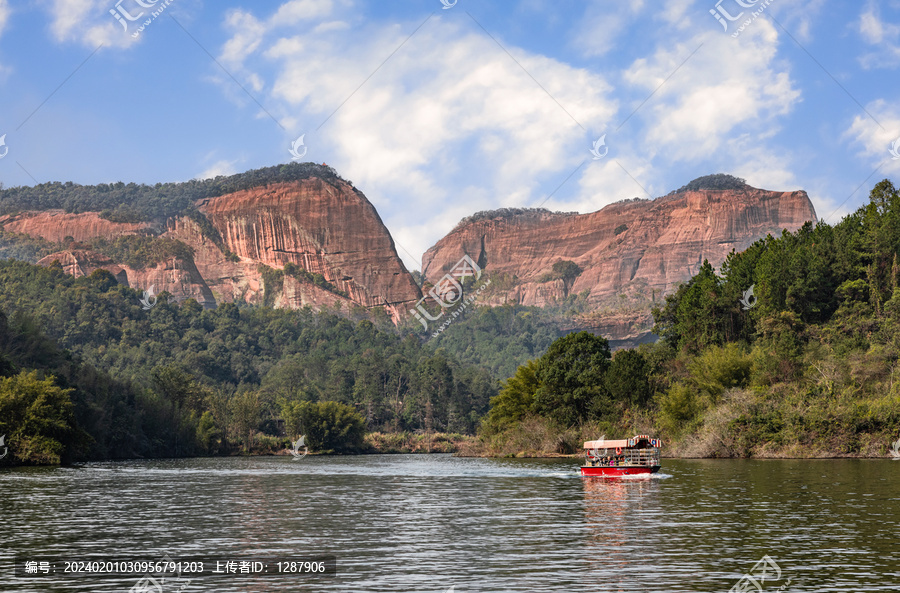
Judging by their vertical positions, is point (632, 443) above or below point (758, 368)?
below

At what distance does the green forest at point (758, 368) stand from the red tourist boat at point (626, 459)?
2123cm

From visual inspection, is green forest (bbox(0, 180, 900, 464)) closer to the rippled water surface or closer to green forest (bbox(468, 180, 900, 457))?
green forest (bbox(468, 180, 900, 457))

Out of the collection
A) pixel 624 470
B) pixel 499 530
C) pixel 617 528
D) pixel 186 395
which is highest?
pixel 186 395

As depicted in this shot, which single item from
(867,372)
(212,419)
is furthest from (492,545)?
(212,419)

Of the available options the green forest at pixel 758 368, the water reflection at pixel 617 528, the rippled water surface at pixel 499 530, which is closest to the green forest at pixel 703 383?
the green forest at pixel 758 368

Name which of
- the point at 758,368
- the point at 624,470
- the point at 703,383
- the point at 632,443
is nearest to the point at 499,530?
the point at 624,470

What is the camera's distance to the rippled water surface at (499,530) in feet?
68.6

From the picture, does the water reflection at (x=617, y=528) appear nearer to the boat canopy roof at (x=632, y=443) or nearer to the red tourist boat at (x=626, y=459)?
the red tourist boat at (x=626, y=459)

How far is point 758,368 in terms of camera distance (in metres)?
83.2

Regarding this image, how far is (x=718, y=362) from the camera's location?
84500mm

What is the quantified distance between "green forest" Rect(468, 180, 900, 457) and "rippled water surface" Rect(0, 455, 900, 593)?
19776 millimetres

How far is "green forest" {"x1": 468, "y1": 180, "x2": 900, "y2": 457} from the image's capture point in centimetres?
7312

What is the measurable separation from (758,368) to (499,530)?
59338 mm

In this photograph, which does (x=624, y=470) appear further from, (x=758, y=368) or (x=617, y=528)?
(x=758, y=368)
